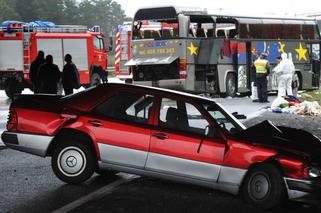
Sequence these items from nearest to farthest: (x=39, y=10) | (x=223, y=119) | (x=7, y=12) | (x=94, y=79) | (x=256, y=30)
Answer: (x=223, y=119)
(x=256, y=30)
(x=94, y=79)
(x=7, y=12)
(x=39, y=10)

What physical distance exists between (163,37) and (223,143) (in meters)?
15.3

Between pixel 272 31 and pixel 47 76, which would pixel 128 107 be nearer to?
pixel 47 76

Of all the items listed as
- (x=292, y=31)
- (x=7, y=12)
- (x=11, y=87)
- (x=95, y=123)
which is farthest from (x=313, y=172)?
(x=7, y=12)

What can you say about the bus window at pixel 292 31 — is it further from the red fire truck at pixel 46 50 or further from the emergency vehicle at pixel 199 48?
the red fire truck at pixel 46 50

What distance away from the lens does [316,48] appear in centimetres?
2575

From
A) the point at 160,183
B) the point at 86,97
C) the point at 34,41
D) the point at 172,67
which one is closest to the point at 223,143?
the point at 160,183

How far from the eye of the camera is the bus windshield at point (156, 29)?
21.0 metres

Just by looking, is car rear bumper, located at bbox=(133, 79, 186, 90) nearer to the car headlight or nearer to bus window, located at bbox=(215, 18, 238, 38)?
bus window, located at bbox=(215, 18, 238, 38)

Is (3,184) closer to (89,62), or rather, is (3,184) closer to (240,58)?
(240,58)

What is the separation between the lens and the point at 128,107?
6.91m

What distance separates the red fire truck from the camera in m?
23.9

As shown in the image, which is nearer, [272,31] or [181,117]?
[181,117]

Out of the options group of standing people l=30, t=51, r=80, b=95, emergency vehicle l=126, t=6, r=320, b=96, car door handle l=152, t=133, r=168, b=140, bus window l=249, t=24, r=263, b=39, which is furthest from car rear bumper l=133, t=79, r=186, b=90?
car door handle l=152, t=133, r=168, b=140

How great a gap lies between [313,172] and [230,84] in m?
16.7
